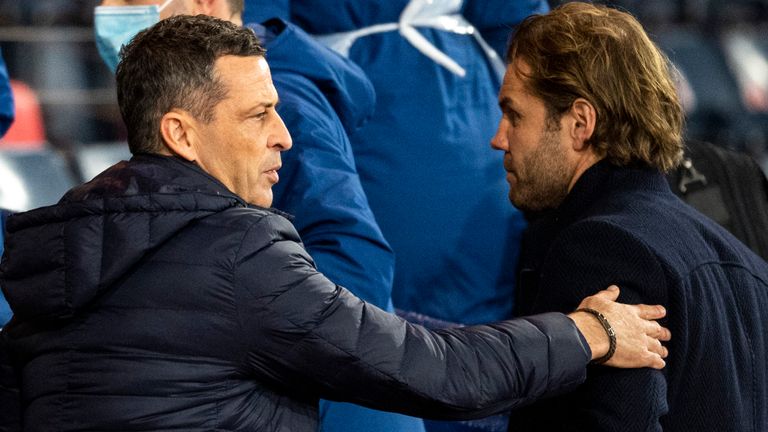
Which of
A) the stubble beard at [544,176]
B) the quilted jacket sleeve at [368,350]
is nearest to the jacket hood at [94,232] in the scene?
the quilted jacket sleeve at [368,350]

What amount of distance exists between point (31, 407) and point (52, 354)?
0.30ft

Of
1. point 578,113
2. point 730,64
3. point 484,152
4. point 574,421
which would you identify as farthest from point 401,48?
point 730,64

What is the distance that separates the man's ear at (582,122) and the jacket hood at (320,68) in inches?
19.6

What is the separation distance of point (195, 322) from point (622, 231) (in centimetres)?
68

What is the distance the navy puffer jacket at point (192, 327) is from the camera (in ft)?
5.22

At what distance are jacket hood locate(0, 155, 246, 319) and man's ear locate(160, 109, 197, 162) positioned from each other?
0.17 feet

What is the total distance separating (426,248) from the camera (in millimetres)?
2648

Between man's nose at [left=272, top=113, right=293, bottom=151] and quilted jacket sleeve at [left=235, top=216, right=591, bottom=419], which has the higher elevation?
man's nose at [left=272, top=113, right=293, bottom=151]

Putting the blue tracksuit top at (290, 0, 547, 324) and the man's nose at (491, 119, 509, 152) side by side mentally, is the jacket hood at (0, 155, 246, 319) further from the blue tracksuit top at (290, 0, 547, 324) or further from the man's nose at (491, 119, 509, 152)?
the blue tracksuit top at (290, 0, 547, 324)

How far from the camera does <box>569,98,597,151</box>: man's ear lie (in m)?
2.06

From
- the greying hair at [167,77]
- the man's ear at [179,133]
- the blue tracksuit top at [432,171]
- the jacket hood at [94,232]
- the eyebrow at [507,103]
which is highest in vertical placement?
the greying hair at [167,77]

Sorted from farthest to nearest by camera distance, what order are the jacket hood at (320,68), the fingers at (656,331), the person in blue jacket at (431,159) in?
the person in blue jacket at (431,159) → the jacket hood at (320,68) → the fingers at (656,331)

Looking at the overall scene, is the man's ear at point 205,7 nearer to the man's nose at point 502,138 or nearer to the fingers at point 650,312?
the man's nose at point 502,138

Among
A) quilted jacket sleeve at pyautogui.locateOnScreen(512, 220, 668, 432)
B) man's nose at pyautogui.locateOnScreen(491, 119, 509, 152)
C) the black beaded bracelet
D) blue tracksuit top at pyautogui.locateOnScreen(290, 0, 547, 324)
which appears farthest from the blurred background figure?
Result: the black beaded bracelet
